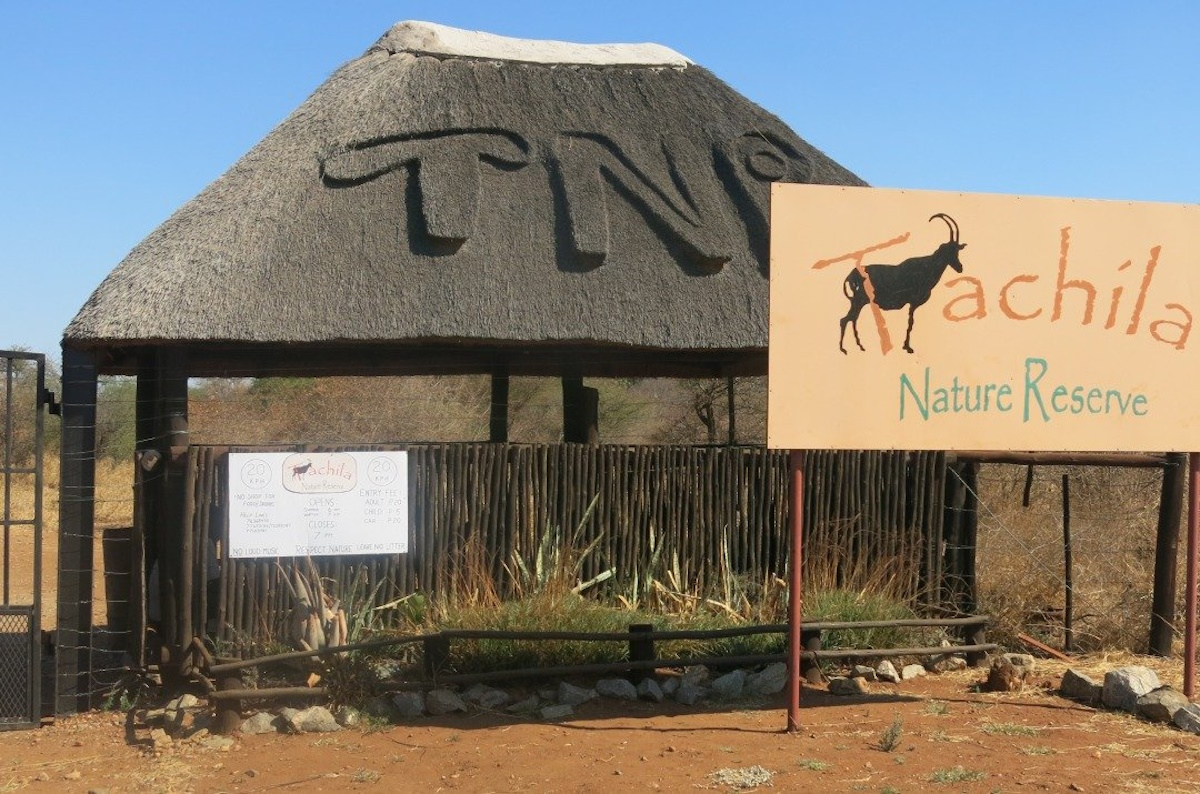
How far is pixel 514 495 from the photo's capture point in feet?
27.2

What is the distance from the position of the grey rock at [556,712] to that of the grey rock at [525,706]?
0.25 feet

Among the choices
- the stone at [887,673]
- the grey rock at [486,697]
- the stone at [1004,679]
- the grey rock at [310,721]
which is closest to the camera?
the grey rock at [310,721]

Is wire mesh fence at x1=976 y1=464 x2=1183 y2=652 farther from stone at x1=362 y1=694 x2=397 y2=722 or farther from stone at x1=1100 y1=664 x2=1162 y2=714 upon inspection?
stone at x1=362 y1=694 x2=397 y2=722

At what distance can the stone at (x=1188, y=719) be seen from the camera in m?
6.45

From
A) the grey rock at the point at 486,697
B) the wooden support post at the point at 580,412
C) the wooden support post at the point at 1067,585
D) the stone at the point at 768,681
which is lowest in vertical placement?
the grey rock at the point at 486,697

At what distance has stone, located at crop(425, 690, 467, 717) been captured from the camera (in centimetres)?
685

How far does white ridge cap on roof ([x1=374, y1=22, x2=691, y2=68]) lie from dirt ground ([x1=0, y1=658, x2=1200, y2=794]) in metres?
6.14

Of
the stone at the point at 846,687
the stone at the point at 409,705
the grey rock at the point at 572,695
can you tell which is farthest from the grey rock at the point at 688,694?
the stone at the point at 409,705

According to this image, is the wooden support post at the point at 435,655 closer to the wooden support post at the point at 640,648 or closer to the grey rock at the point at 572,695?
the grey rock at the point at 572,695

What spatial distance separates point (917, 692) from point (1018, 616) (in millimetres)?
1500

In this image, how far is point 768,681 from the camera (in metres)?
7.29

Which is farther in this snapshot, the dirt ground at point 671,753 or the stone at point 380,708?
the stone at point 380,708

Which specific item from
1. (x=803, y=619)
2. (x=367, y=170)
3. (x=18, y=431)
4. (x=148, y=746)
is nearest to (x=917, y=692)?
(x=803, y=619)

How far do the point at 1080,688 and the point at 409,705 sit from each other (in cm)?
383
